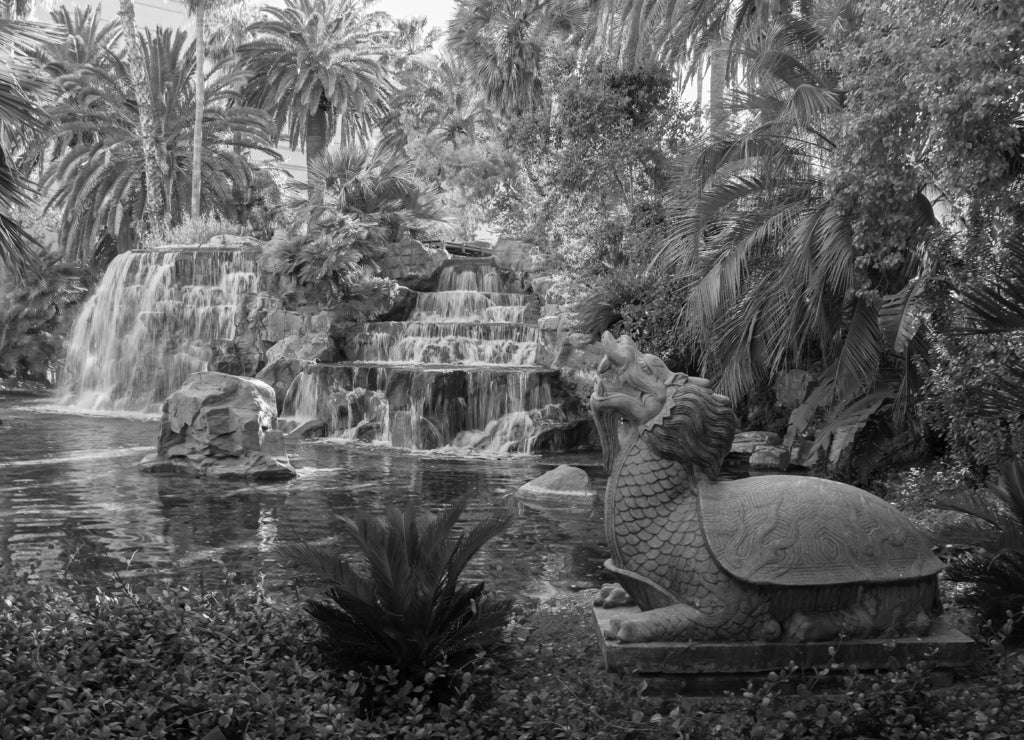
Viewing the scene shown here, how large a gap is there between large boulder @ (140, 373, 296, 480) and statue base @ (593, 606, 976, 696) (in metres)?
9.41

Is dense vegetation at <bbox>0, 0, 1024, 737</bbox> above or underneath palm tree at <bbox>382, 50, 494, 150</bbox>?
underneath

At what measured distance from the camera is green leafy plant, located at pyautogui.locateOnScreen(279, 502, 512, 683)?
4.07 metres

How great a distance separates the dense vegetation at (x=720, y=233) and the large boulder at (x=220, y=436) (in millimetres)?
3060

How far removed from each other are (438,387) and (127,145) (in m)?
20.8

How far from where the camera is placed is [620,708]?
3.65 metres

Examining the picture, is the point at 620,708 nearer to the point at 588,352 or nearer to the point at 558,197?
the point at 588,352

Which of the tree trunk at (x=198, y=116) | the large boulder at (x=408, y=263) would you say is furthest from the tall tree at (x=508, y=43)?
the tree trunk at (x=198, y=116)

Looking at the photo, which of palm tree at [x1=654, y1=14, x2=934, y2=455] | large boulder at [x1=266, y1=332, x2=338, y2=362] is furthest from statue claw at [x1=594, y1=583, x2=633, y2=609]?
large boulder at [x1=266, y1=332, x2=338, y2=362]

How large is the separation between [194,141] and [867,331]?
86.9 feet

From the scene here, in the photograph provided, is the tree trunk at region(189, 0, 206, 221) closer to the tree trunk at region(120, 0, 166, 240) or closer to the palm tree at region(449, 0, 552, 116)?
the tree trunk at region(120, 0, 166, 240)

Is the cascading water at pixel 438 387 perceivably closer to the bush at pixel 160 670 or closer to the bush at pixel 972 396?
the bush at pixel 972 396

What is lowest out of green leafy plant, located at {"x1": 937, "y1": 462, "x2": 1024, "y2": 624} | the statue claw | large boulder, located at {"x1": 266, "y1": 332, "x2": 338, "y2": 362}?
the statue claw

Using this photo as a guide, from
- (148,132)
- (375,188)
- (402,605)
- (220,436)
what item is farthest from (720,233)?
(148,132)

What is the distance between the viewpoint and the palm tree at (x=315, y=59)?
34.7 meters
